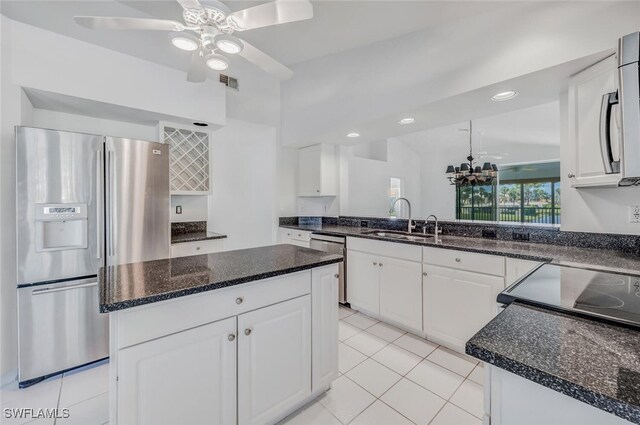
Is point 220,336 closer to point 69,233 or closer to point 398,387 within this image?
point 398,387

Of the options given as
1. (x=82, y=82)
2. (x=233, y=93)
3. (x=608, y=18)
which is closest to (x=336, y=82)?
(x=233, y=93)

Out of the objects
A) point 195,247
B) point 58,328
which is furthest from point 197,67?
point 58,328

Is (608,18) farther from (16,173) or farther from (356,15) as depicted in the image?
(16,173)

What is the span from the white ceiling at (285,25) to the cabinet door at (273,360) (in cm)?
219

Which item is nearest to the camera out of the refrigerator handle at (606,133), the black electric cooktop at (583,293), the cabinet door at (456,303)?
the black electric cooktop at (583,293)

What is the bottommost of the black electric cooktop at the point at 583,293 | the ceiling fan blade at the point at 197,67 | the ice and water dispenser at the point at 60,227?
the black electric cooktop at the point at 583,293

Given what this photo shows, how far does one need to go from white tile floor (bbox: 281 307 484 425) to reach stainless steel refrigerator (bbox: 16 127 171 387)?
1.81 m

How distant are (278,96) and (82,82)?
223 cm

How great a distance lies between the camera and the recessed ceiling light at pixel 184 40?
142 centimetres

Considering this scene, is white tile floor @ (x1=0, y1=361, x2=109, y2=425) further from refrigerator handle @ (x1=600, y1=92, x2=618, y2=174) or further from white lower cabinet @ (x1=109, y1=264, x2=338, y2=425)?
refrigerator handle @ (x1=600, y1=92, x2=618, y2=174)

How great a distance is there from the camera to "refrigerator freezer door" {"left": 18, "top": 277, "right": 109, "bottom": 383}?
6.15ft

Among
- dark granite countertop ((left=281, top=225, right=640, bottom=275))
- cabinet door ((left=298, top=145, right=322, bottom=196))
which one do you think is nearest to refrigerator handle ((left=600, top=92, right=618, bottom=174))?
dark granite countertop ((left=281, top=225, right=640, bottom=275))

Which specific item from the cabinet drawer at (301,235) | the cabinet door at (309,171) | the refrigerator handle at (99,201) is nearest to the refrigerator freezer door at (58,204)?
the refrigerator handle at (99,201)

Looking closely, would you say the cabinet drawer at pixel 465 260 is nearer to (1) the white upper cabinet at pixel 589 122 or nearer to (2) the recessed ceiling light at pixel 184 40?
(1) the white upper cabinet at pixel 589 122
